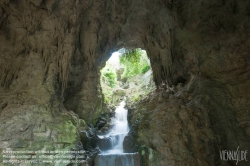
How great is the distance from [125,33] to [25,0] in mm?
5660

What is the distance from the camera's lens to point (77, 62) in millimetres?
10188

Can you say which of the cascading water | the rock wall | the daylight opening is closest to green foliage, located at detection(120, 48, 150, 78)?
the daylight opening

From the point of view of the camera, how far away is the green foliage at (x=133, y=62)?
1434 centimetres

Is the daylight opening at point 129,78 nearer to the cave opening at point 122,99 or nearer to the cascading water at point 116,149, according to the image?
the cave opening at point 122,99

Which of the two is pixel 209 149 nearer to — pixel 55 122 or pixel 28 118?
pixel 55 122

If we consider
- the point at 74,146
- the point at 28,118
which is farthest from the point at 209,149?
the point at 28,118

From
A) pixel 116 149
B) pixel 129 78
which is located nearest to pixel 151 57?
pixel 116 149

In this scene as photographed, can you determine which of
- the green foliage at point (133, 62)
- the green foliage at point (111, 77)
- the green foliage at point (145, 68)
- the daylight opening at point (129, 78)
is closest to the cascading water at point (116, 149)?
the daylight opening at point (129, 78)

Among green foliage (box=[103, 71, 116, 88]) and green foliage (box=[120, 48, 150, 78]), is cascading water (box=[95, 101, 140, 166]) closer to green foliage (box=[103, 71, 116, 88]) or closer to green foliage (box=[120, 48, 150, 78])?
green foliage (box=[120, 48, 150, 78])

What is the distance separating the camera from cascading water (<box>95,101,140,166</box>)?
6.90 m

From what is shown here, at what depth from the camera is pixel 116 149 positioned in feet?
28.0

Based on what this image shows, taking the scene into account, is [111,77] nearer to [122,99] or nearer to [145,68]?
[122,99]

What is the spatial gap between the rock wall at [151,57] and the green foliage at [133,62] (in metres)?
3.65

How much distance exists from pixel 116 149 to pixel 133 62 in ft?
28.9
